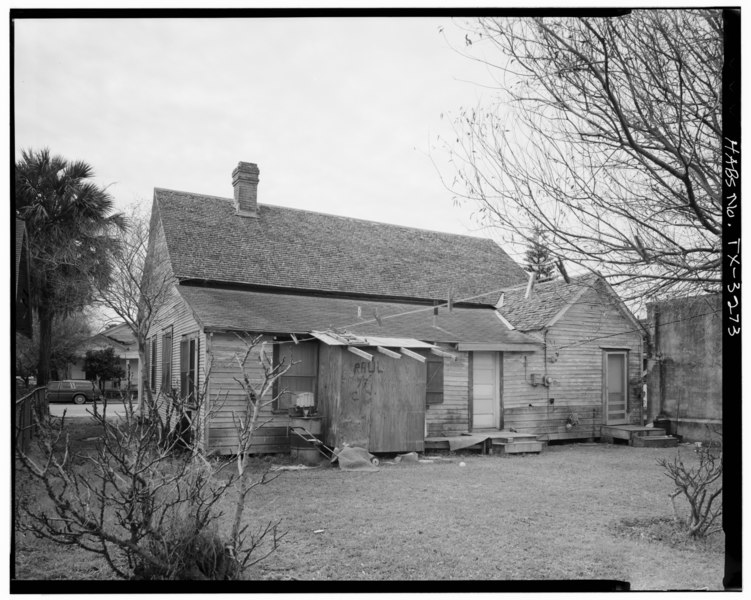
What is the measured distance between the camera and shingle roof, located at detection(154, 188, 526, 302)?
12992 mm

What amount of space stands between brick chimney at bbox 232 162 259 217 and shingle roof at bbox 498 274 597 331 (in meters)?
6.14

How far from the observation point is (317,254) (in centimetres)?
1441

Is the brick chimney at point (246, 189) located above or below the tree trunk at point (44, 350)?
above

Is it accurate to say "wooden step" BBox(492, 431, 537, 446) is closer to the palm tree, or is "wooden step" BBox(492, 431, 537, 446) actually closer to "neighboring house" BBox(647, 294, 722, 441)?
"neighboring house" BBox(647, 294, 722, 441)

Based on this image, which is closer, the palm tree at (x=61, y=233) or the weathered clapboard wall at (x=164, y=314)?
the palm tree at (x=61, y=233)

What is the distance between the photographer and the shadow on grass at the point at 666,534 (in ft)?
→ 17.7

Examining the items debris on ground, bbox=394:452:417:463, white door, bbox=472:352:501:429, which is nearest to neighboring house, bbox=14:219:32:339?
debris on ground, bbox=394:452:417:463

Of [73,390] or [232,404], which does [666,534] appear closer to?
[232,404]

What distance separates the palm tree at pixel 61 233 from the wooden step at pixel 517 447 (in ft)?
25.1

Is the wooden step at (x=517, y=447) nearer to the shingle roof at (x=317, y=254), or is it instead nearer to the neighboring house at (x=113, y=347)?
the shingle roof at (x=317, y=254)

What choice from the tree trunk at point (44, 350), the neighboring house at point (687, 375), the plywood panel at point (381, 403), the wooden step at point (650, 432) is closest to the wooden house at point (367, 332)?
the plywood panel at point (381, 403)

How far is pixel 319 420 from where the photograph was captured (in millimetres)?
10492

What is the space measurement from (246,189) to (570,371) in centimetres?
837

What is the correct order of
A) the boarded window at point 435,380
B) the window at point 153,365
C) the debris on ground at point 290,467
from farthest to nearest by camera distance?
the window at point 153,365, the boarded window at point 435,380, the debris on ground at point 290,467
